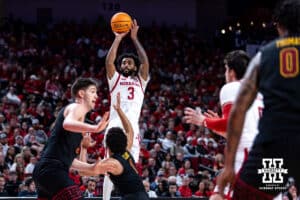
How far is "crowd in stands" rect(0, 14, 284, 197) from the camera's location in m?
13.8

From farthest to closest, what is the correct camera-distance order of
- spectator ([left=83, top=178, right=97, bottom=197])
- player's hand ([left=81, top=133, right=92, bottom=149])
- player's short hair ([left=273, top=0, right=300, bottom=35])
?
spectator ([left=83, top=178, right=97, bottom=197]) → player's hand ([left=81, top=133, right=92, bottom=149]) → player's short hair ([left=273, top=0, right=300, bottom=35])

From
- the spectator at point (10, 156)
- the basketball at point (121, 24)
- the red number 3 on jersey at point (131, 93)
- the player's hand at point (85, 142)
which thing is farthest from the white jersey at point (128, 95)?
the spectator at point (10, 156)

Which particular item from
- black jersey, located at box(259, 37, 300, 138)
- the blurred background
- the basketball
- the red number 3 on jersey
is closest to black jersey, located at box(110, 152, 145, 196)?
black jersey, located at box(259, 37, 300, 138)

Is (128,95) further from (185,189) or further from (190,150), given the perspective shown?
(190,150)

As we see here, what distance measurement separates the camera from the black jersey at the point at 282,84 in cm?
437

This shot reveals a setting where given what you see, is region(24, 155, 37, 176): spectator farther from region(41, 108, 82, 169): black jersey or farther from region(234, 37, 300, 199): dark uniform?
region(234, 37, 300, 199): dark uniform

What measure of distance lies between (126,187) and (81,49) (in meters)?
17.5

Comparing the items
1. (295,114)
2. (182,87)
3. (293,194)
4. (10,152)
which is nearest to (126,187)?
(295,114)

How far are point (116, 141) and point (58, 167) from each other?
0.59 metres

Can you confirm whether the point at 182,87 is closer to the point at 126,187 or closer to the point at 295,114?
the point at 126,187

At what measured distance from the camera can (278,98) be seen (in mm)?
4395

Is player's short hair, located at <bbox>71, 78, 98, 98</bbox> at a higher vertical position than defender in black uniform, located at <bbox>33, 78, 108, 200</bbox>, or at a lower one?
higher

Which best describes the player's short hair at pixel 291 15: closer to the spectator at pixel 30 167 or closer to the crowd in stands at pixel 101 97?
the crowd in stands at pixel 101 97

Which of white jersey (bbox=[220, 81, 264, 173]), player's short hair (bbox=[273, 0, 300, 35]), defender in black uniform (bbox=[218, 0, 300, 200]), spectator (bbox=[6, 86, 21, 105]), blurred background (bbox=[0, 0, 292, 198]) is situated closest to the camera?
defender in black uniform (bbox=[218, 0, 300, 200])
